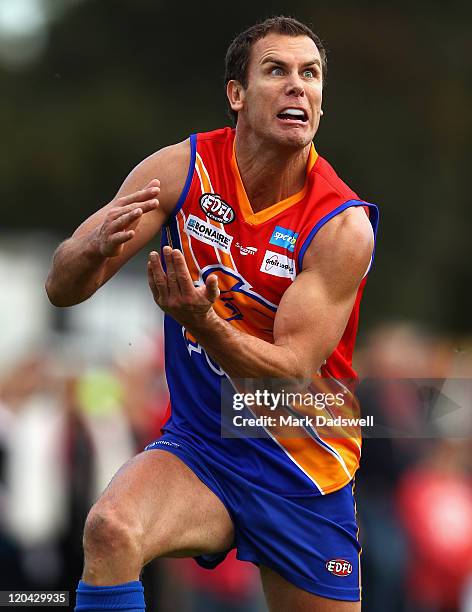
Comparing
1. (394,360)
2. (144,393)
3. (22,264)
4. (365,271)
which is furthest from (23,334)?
(365,271)

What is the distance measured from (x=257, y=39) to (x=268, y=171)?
2.20 ft

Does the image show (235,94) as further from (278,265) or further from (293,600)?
(293,600)

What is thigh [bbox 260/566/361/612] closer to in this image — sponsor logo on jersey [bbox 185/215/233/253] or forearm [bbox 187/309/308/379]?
forearm [bbox 187/309/308/379]

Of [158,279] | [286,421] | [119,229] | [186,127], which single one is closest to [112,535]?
[158,279]

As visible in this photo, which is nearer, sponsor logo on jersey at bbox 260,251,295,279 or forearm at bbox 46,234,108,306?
forearm at bbox 46,234,108,306

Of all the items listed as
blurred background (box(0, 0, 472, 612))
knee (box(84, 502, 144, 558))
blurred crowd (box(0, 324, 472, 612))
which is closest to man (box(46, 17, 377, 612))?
knee (box(84, 502, 144, 558))

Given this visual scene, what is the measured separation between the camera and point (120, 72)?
104ft

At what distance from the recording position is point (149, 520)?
6.07m

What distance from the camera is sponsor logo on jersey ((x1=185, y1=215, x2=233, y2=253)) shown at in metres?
6.55

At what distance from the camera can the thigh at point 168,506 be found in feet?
19.8

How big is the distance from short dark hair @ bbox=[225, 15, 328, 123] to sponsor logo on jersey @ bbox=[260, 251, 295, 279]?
917 mm

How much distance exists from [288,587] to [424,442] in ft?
15.9

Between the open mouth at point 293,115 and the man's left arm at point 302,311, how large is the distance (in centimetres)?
49
